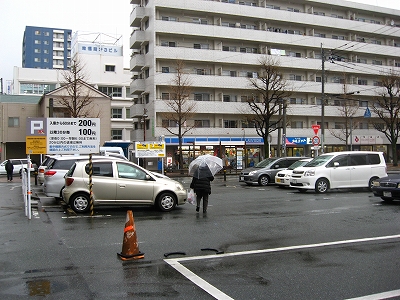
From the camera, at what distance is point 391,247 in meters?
7.53

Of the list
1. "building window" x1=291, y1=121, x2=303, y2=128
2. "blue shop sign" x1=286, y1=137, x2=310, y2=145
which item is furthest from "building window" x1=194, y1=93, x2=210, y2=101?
"building window" x1=291, y1=121, x2=303, y2=128

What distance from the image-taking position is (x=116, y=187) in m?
11.9

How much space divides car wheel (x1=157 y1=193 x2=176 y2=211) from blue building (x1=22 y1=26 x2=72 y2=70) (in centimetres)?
9617

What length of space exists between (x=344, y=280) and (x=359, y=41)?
5427 centimetres

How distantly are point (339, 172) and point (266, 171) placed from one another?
529 centimetres

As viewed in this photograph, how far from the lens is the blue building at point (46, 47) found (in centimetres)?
9906

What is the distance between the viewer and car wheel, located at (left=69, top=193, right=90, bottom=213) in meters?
11.8

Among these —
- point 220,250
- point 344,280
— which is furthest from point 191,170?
point 344,280

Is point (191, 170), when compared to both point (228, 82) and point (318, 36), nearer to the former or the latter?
point (228, 82)

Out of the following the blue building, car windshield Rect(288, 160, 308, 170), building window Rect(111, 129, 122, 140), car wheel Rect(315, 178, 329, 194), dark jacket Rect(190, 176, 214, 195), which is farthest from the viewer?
the blue building

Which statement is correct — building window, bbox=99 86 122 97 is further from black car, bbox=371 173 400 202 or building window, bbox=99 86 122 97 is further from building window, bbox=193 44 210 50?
black car, bbox=371 173 400 202

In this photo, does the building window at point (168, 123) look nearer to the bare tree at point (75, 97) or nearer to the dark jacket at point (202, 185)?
the bare tree at point (75, 97)

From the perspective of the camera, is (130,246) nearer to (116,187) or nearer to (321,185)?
(116,187)

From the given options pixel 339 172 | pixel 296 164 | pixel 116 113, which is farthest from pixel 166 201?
pixel 116 113
